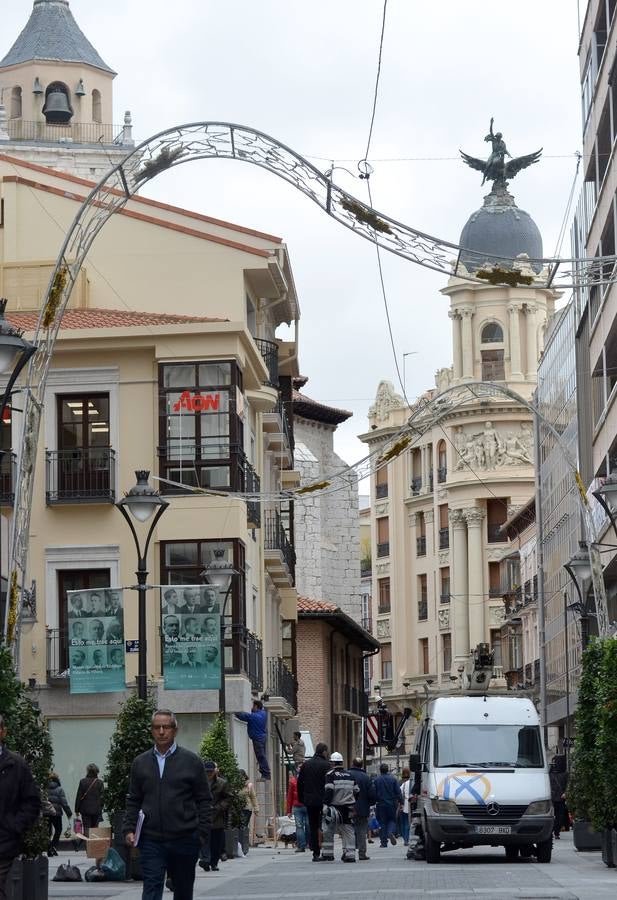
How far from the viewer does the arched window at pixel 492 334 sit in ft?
374

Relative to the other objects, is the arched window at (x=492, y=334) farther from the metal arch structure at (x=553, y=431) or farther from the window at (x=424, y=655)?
the metal arch structure at (x=553, y=431)

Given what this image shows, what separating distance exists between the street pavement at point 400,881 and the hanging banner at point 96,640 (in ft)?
17.6

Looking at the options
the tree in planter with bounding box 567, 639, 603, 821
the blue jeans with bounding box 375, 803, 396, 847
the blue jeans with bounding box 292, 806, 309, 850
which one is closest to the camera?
the tree in planter with bounding box 567, 639, 603, 821

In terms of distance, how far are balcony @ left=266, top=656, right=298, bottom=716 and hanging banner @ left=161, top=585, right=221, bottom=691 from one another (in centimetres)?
1426

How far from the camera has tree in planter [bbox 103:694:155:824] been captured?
85.0 ft

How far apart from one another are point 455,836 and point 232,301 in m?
22.3

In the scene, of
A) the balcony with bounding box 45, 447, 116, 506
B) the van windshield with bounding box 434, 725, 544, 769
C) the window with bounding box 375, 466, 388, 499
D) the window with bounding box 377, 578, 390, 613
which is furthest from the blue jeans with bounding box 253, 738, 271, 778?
the window with bounding box 377, 578, 390, 613

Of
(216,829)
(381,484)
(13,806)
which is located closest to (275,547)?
(216,829)

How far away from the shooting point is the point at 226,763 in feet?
105

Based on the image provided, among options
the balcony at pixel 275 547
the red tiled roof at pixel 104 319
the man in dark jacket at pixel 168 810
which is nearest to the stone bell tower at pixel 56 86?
the balcony at pixel 275 547

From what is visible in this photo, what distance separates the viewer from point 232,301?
47062 millimetres

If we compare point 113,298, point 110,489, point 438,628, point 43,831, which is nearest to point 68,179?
point 113,298

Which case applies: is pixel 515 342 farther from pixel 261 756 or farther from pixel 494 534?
pixel 261 756

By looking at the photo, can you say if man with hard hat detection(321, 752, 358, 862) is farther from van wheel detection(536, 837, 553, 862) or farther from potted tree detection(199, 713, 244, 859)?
van wheel detection(536, 837, 553, 862)
